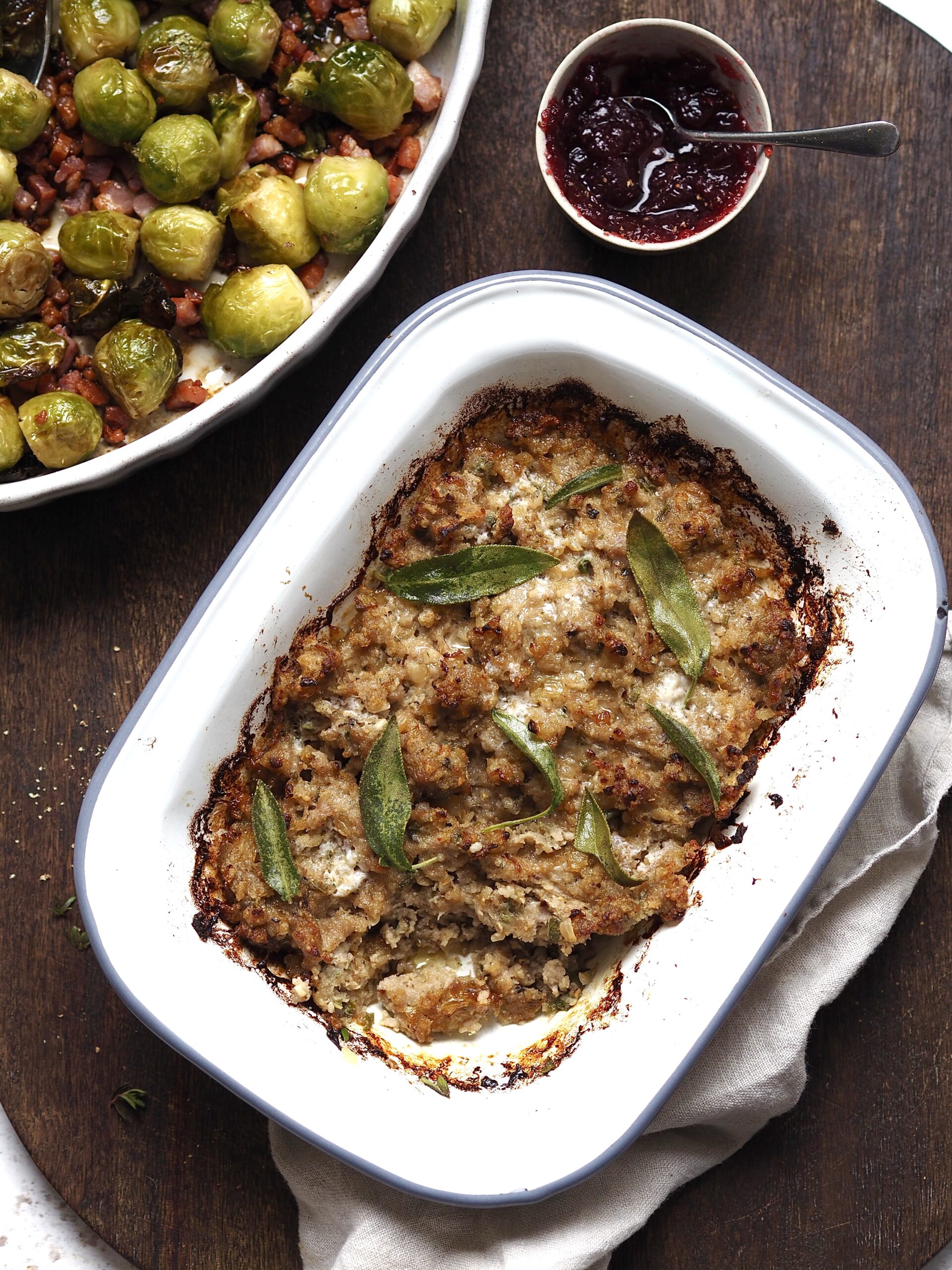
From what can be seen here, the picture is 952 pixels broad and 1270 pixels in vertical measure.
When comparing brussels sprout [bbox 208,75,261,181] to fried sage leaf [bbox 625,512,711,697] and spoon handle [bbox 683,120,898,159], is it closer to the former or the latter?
spoon handle [bbox 683,120,898,159]

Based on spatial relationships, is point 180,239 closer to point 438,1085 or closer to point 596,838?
point 596,838

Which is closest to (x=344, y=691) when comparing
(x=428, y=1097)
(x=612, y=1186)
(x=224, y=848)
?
(x=224, y=848)

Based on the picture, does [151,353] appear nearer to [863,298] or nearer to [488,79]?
[488,79]

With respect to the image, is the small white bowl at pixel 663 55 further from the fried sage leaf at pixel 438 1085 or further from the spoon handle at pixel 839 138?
the fried sage leaf at pixel 438 1085

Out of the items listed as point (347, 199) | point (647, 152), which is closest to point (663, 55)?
point (647, 152)

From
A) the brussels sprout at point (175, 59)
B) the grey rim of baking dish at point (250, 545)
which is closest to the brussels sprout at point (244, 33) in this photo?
the brussels sprout at point (175, 59)

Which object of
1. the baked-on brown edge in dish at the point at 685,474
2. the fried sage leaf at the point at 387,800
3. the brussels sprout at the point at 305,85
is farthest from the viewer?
the brussels sprout at the point at 305,85
